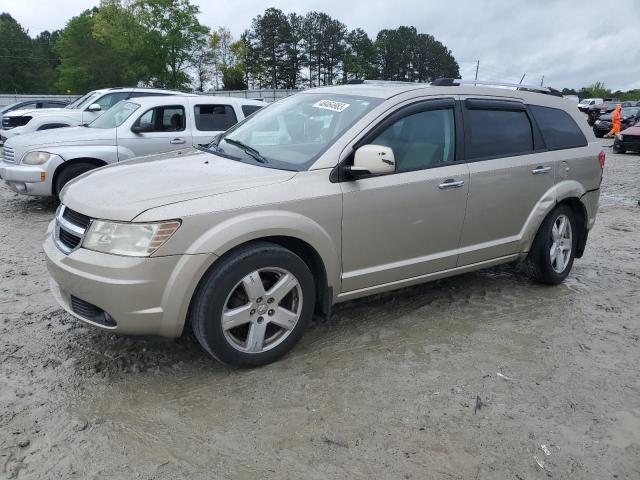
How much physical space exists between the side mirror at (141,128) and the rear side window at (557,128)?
5656 millimetres

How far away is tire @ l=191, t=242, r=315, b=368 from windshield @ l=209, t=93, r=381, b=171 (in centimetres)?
68

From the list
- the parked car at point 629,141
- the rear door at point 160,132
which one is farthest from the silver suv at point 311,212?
the parked car at point 629,141

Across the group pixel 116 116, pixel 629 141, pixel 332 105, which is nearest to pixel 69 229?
pixel 332 105

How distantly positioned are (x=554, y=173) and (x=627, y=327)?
1.40m

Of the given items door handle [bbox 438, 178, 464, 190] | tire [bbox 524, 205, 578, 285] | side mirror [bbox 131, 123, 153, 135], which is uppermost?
side mirror [bbox 131, 123, 153, 135]

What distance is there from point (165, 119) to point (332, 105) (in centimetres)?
512

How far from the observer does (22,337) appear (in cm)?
379

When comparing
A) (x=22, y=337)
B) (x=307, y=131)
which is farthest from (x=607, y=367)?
(x=22, y=337)

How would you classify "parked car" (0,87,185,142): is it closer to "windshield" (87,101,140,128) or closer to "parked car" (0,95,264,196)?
"windshield" (87,101,140,128)

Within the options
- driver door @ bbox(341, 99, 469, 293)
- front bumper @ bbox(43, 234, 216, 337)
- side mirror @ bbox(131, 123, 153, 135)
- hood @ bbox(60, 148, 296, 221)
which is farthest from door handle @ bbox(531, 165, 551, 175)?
side mirror @ bbox(131, 123, 153, 135)

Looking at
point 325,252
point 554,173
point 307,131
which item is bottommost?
point 325,252

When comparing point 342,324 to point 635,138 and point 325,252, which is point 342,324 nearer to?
point 325,252

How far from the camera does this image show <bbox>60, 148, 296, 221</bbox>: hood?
3.04m

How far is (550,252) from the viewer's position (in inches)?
194
